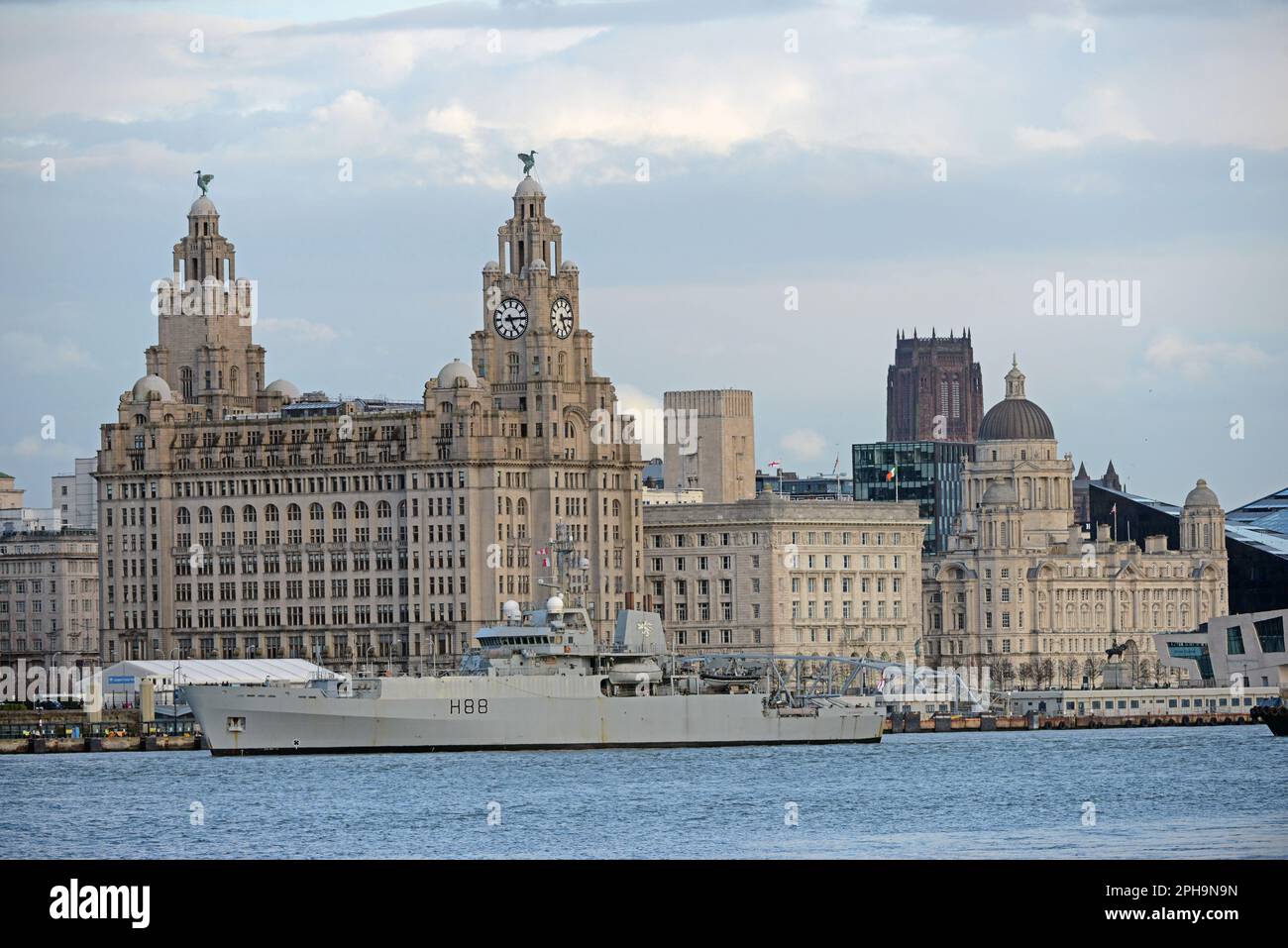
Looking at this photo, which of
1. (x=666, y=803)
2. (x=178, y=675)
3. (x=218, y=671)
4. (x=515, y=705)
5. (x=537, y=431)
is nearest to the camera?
(x=666, y=803)

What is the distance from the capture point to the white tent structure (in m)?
165

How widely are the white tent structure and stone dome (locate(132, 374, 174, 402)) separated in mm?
28793

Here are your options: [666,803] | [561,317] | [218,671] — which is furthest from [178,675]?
[666,803]

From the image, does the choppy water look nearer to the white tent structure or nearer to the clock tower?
the white tent structure

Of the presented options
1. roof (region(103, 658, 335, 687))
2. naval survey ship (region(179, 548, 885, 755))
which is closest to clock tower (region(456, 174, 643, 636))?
roof (region(103, 658, 335, 687))

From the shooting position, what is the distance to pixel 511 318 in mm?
191125

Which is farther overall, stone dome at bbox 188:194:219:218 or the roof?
stone dome at bbox 188:194:219:218

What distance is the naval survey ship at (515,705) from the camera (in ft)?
399

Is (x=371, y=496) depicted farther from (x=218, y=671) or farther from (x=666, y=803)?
(x=666, y=803)

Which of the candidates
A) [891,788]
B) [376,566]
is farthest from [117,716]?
[891,788]

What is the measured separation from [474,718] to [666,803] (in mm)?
39740

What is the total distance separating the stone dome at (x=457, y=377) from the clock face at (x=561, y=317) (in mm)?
8738

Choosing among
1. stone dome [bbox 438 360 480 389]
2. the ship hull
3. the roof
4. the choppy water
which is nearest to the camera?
the choppy water

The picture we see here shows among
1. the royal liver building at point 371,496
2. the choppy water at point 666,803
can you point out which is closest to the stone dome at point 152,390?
the royal liver building at point 371,496
